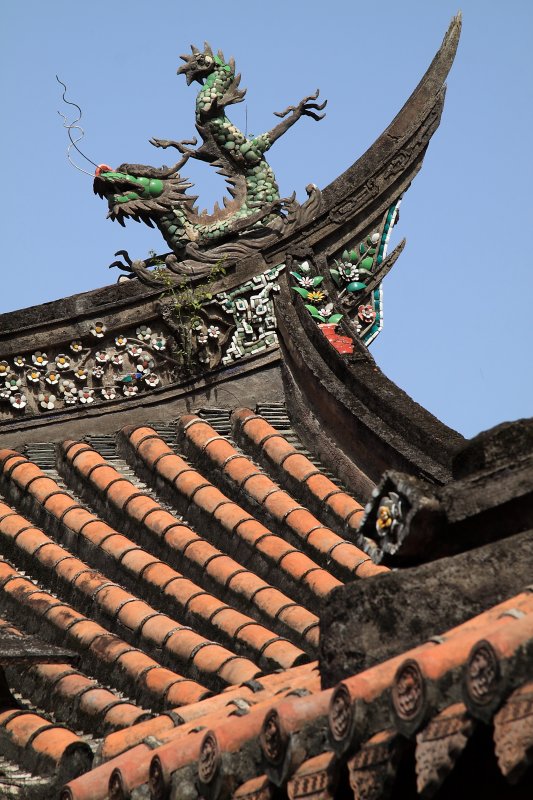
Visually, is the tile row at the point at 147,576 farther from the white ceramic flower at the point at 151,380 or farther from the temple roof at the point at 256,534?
the white ceramic flower at the point at 151,380

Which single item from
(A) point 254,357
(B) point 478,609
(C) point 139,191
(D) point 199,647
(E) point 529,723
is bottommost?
(E) point 529,723

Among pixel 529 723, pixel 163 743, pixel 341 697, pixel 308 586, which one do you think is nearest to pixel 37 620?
pixel 308 586

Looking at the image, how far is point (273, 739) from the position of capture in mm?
6379

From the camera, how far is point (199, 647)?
9648 millimetres

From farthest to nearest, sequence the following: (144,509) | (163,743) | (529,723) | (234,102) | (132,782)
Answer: (234,102)
(144,509)
(163,743)
(132,782)
(529,723)

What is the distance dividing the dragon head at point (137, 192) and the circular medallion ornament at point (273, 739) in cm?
712

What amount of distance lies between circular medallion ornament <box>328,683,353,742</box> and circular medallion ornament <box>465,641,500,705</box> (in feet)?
2.08

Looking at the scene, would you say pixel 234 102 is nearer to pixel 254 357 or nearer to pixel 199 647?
pixel 254 357

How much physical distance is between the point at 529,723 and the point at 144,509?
6.36 metres

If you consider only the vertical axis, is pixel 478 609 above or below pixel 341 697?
above

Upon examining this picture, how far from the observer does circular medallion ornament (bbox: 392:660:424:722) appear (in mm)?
5680

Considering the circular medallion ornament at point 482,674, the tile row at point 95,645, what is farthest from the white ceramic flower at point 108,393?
the circular medallion ornament at point 482,674

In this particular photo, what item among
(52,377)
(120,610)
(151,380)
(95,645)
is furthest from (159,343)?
(95,645)

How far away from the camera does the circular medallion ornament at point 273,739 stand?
633 cm
